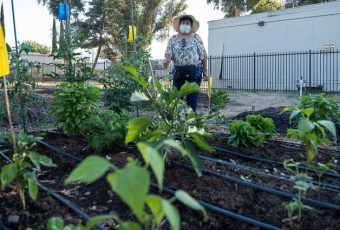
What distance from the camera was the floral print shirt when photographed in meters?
5.43

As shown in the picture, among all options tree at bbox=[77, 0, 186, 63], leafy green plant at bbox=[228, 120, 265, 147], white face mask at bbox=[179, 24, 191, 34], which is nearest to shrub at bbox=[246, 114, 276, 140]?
leafy green plant at bbox=[228, 120, 265, 147]

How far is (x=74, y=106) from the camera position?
12.6 ft

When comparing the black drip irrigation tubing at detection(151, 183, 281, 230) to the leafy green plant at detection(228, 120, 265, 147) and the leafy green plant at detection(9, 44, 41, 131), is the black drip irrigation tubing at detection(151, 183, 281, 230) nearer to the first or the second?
the leafy green plant at detection(228, 120, 265, 147)

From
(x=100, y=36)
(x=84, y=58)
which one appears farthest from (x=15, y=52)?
(x=100, y=36)

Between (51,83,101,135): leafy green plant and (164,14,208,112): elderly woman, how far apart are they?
5.77 feet

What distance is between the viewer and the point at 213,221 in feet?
6.47

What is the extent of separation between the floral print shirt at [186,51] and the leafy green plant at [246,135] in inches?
75.2

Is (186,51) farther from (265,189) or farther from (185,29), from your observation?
(265,189)

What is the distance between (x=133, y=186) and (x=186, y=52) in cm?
461

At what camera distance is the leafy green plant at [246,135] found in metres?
3.68

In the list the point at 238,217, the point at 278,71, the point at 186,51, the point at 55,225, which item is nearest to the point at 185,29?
the point at 186,51

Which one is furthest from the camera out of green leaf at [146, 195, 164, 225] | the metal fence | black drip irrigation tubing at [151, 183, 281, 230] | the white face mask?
the metal fence

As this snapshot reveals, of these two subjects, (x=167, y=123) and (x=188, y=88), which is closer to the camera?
(x=188, y=88)

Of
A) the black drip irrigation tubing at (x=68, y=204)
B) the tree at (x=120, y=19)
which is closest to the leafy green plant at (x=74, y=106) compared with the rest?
the black drip irrigation tubing at (x=68, y=204)
